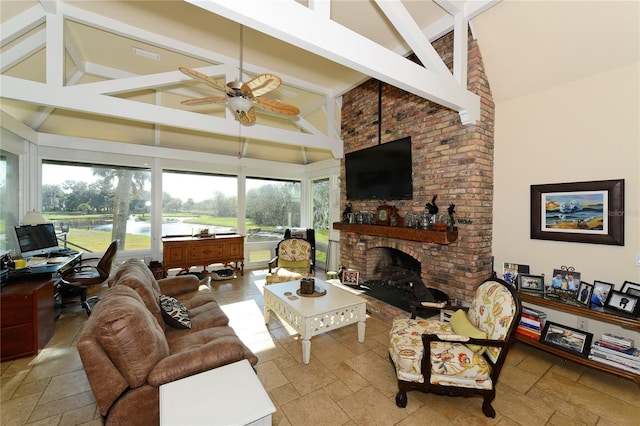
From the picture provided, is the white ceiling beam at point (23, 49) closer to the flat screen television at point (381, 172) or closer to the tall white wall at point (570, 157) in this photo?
the flat screen television at point (381, 172)

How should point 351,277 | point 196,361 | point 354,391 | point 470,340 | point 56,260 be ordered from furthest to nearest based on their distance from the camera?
point 351,277 < point 56,260 < point 354,391 < point 470,340 < point 196,361

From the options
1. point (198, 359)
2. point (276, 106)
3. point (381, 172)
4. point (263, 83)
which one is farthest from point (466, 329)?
point (276, 106)

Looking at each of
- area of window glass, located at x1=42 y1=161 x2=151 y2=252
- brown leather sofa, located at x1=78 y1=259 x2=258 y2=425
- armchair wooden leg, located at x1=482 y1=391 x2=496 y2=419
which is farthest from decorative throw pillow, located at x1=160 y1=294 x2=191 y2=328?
area of window glass, located at x1=42 y1=161 x2=151 y2=252

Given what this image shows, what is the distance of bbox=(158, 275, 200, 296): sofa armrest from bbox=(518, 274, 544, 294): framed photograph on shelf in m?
3.91

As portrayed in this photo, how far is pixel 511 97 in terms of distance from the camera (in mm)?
3150

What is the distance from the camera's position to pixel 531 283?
2869 millimetres

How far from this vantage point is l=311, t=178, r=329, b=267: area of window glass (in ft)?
21.4

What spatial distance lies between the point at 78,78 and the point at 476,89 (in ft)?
19.1

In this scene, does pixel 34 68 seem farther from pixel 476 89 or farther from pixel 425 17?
pixel 476 89

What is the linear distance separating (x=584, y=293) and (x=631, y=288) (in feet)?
1.05

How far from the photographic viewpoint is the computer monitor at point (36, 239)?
11.5 feet

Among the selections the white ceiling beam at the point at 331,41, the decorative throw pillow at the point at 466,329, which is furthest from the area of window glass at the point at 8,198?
the decorative throw pillow at the point at 466,329

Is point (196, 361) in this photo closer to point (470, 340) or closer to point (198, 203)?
point (470, 340)

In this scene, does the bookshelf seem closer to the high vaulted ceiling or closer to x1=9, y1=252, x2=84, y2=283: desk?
the high vaulted ceiling
